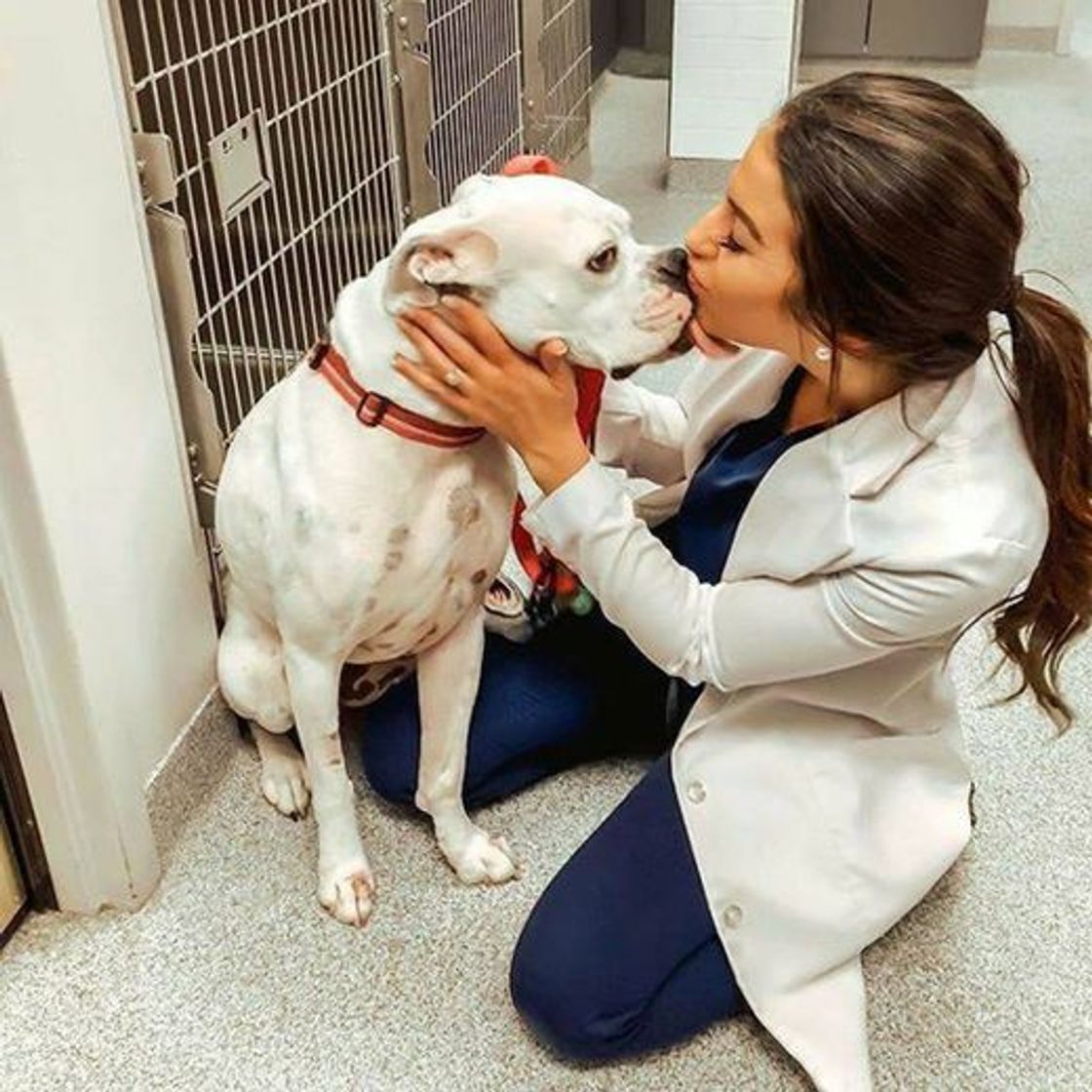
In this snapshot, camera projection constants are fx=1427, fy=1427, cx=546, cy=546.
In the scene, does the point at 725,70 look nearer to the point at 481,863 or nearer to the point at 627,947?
the point at 481,863

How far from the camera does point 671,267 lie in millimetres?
1164

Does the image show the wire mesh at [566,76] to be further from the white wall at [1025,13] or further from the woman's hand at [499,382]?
the white wall at [1025,13]

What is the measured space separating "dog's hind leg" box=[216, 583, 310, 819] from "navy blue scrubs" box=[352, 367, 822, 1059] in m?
0.11

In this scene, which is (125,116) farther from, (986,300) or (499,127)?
(499,127)

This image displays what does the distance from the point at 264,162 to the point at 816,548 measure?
0.77m

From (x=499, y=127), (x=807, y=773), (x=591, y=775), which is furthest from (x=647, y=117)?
(x=807, y=773)

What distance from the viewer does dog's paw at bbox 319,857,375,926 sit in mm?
1394

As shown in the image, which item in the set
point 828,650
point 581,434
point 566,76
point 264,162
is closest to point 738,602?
point 828,650

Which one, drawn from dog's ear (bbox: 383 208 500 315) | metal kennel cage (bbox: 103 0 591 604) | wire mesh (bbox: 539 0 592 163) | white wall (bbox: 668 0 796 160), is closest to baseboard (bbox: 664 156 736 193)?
white wall (bbox: 668 0 796 160)

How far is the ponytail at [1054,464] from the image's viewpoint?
3.66 ft

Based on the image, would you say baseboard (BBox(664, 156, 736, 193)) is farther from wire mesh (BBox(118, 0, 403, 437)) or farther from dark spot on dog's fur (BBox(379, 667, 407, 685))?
dark spot on dog's fur (BBox(379, 667, 407, 685))

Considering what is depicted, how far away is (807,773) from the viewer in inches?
49.5

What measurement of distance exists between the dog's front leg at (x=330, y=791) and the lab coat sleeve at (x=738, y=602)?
0.26 meters

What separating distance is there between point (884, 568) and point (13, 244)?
0.72m
